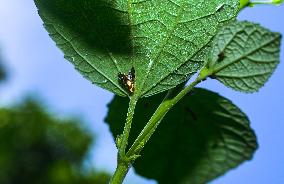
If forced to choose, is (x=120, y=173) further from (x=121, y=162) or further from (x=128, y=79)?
(x=128, y=79)

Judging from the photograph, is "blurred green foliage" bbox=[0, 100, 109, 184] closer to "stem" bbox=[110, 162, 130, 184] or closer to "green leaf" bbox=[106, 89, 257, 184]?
"green leaf" bbox=[106, 89, 257, 184]

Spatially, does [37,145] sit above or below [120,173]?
below

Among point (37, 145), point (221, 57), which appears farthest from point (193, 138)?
point (37, 145)

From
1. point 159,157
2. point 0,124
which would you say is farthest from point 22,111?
point 159,157

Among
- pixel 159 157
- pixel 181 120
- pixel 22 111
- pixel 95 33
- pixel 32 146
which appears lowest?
pixel 32 146

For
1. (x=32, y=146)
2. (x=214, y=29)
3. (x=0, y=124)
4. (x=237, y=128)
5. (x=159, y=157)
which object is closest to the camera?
(x=214, y=29)

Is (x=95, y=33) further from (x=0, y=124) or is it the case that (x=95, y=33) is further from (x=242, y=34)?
(x=0, y=124)

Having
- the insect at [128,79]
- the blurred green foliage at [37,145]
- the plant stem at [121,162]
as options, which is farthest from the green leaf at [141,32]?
the blurred green foliage at [37,145]
